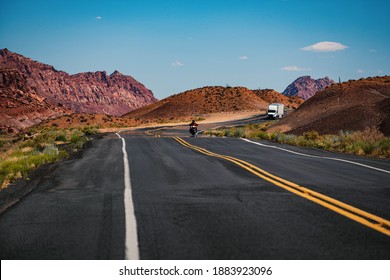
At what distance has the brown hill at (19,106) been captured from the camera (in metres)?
85.8

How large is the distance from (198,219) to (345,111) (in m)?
36.7

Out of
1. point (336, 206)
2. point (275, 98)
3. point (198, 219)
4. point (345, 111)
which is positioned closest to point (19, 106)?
point (345, 111)

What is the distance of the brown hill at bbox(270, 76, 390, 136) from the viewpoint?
3566 cm

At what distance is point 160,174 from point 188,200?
369 centimetres

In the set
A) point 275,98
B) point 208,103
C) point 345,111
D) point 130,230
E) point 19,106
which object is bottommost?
point 130,230

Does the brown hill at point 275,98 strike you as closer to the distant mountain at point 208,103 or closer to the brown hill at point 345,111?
the distant mountain at point 208,103

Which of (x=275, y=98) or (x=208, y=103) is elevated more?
(x=275, y=98)

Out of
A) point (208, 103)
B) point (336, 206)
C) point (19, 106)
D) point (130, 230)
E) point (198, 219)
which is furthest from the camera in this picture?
point (208, 103)

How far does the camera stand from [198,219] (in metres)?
5.96

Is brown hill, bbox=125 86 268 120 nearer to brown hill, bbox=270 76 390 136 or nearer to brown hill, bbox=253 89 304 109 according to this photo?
brown hill, bbox=253 89 304 109

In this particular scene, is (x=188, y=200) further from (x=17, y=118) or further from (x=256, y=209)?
(x=17, y=118)

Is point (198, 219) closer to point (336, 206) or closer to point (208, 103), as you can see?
point (336, 206)

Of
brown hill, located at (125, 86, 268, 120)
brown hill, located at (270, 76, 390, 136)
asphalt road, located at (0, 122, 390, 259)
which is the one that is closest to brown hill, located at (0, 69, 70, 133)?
brown hill, located at (125, 86, 268, 120)
